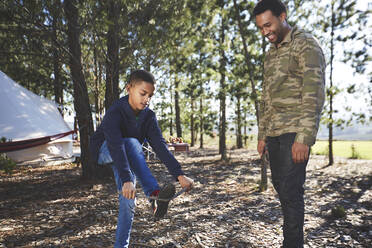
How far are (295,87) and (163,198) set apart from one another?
1623 mm

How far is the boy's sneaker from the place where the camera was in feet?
6.68

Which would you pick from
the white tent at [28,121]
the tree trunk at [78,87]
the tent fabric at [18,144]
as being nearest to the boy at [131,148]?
the tree trunk at [78,87]

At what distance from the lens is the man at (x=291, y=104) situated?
1.95m

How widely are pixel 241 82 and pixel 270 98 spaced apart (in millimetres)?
6604

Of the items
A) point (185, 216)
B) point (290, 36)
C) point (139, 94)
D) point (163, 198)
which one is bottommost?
point (185, 216)

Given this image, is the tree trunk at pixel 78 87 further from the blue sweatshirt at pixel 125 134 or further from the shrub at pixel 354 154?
the shrub at pixel 354 154

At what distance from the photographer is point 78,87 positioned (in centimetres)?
607

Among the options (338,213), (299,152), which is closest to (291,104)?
(299,152)

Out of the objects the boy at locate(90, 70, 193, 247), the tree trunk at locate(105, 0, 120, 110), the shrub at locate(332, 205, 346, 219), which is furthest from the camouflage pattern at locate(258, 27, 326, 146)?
the tree trunk at locate(105, 0, 120, 110)

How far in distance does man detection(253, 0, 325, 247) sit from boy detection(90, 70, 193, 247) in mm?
946

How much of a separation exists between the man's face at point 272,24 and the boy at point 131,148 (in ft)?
3.92

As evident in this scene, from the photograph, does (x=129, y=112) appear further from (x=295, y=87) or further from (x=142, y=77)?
(x=295, y=87)

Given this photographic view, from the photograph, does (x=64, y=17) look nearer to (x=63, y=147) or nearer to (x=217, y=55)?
(x=217, y=55)

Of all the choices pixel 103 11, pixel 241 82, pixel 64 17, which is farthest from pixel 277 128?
pixel 241 82
